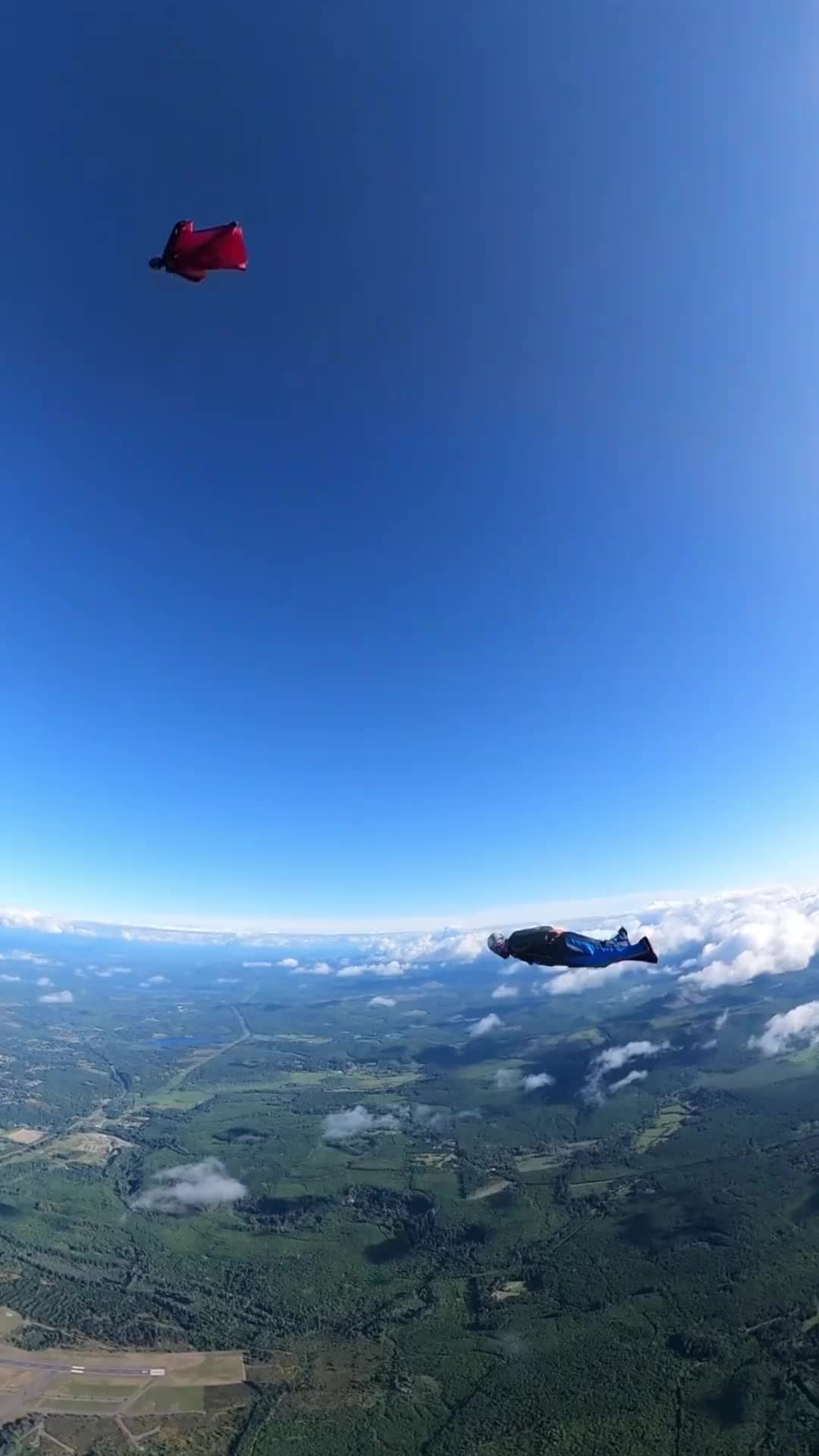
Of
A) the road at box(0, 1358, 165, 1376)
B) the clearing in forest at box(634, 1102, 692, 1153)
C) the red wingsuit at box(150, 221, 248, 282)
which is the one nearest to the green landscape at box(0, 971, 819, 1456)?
the road at box(0, 1358, 165, 1376)

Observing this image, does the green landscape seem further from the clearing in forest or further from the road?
the clearing in forest

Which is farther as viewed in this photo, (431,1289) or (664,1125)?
(664,1125)

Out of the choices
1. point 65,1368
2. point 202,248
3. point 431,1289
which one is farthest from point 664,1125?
point 202,248

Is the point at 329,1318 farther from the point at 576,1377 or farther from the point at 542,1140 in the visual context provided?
the point at 542,1140

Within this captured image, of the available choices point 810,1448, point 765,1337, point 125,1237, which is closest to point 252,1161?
point 125,1237

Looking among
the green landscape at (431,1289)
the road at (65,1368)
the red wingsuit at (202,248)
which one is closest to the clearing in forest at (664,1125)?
the green landscape at (431,1289)

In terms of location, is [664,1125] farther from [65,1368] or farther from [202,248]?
[202,248]
